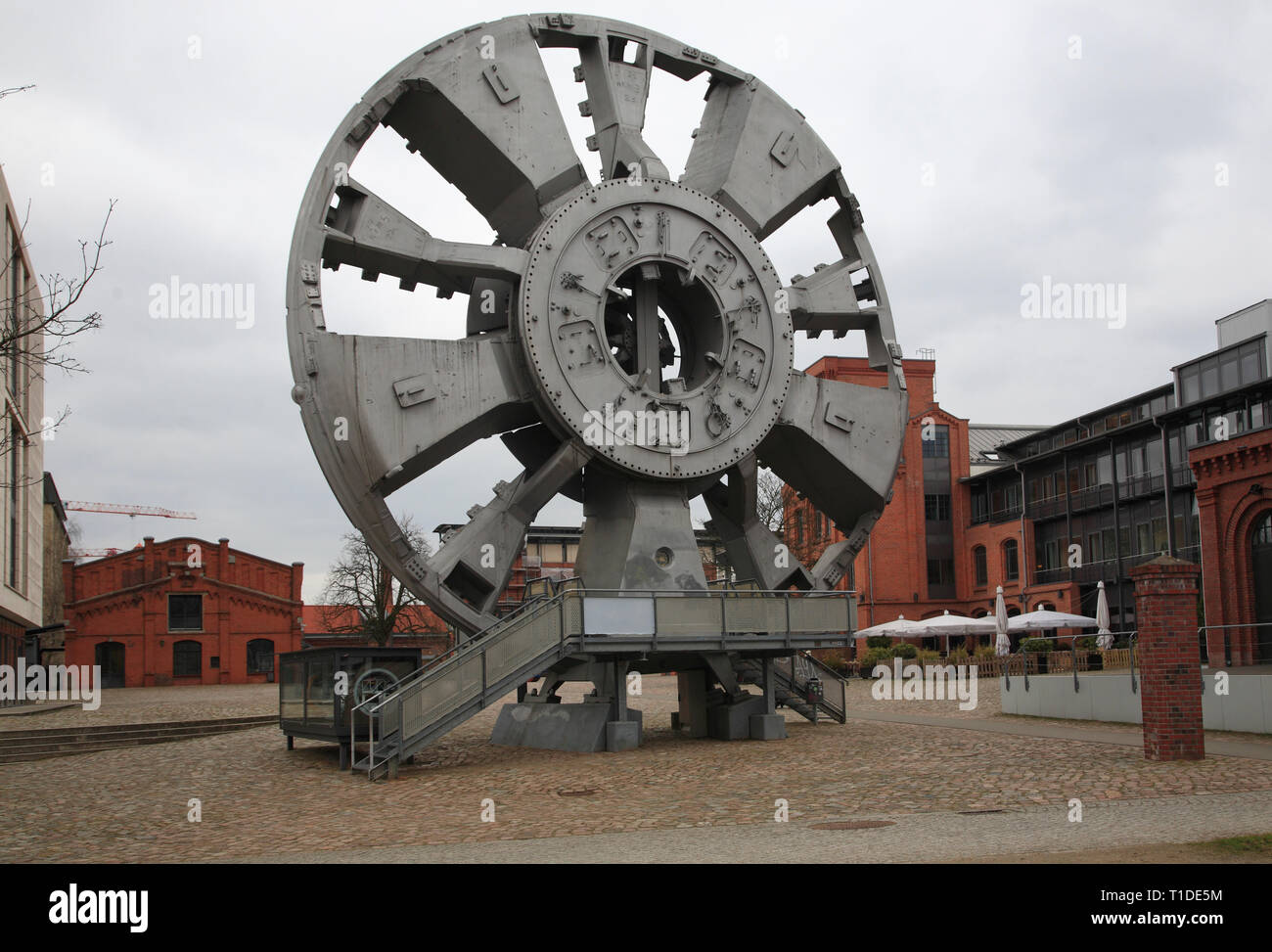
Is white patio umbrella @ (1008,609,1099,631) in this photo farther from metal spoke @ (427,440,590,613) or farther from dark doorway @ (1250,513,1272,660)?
metal spoke @ (427,440,590,613)

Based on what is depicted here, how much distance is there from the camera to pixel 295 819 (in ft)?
44.1

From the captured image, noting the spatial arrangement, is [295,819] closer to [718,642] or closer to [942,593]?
[718,642]

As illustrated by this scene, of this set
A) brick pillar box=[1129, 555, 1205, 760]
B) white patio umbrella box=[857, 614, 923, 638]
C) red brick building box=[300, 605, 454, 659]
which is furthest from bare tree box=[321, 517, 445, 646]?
brick pillar box=[1129, 555, 1205, 760]

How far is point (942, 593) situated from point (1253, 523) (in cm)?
3049

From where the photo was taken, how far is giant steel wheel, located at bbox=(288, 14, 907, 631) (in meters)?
19.6

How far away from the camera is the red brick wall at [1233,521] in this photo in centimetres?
3566

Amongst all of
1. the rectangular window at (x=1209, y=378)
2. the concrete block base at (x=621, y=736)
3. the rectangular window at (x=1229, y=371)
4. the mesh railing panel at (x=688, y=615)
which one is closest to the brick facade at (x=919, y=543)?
the rectangular window at (x=1209, y=378)

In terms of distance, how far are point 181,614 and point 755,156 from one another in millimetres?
52151

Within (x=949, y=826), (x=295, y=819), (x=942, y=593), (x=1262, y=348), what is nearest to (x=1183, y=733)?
(x=949, y=826)

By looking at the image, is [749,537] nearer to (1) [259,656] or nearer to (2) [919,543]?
(2) [919,543]

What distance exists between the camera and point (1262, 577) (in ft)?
117

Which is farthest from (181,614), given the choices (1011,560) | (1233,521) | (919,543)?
(1233,521)

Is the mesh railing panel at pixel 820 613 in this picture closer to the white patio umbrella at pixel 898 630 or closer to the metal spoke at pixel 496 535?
the metal spoke at pixel 496 535

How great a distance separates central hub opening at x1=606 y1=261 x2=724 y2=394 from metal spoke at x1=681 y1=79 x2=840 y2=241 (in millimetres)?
2368
